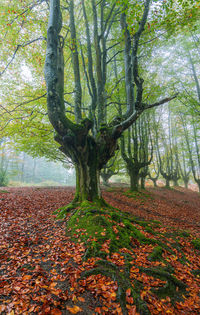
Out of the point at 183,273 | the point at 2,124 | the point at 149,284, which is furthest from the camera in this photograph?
the point at 2,124

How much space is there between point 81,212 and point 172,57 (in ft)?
57.2

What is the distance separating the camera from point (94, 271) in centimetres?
300

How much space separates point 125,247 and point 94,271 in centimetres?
128

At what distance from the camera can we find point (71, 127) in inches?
227

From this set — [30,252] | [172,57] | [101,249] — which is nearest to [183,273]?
[101,249]

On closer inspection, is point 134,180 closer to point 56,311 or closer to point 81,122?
point 81,122

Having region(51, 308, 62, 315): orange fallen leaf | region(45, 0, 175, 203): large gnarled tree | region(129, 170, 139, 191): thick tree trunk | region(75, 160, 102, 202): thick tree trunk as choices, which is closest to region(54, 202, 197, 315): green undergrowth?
region(75, 160, 102, 202): thick tree trunk

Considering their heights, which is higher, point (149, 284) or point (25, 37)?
point (25, 37)

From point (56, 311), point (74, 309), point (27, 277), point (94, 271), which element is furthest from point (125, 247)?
point (27, 277)

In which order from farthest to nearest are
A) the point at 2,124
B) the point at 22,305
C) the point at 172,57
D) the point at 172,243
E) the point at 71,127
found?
the point at 172,57 → the point at 2,124 → the point at 71,127 → the point at 172,243 → the point at 22,305

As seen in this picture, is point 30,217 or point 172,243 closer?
point 172,243

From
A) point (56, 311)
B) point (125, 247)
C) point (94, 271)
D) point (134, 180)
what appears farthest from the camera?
point (134, 180)

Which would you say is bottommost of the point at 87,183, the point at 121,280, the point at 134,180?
the point at 121,280

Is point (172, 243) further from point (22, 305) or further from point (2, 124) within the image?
point (2, 124)
